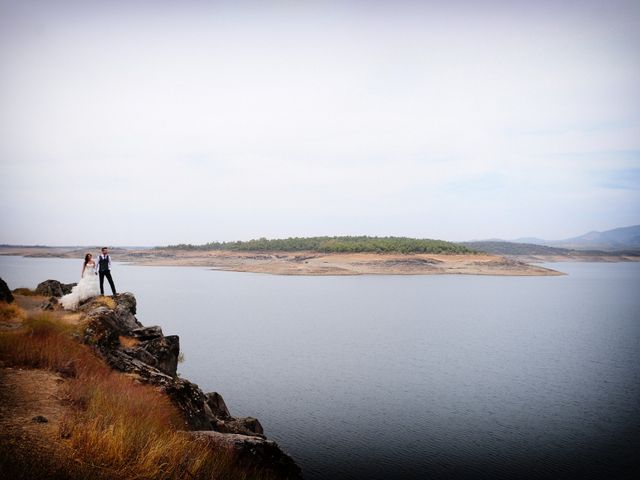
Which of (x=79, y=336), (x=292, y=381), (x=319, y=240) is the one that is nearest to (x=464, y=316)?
(x=292, y=381)

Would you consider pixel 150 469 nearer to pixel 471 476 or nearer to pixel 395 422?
pixel 471 476

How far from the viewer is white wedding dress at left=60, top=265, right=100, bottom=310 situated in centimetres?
1667

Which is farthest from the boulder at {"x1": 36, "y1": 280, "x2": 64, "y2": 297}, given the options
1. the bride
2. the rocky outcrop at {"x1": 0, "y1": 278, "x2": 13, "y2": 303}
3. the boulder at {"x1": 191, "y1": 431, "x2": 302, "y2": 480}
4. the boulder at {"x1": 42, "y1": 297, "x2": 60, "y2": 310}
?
the boulder at {"x1": 191, "y1": 431, "x2": 302, "y2": 480}

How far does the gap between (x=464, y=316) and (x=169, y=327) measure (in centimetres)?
2293

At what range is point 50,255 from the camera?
6398 inches

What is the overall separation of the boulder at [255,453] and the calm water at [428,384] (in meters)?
3.09

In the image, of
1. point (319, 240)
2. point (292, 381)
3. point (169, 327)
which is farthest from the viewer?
point (319, 240)

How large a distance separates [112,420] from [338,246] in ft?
341

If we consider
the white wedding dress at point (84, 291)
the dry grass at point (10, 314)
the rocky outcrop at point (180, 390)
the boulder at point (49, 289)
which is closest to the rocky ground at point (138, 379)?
the rocky outcrop at point (180, 390)

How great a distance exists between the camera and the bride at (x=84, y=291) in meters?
16.7

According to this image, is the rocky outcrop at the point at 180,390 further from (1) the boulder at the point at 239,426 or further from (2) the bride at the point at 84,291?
(2) the bride at the point at 84,291

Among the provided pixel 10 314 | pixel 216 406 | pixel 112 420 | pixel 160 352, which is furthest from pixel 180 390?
pixel 10 314

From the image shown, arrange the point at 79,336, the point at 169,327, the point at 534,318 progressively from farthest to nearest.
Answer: the point at 534,318 → the point at 169,327 → the point at 79,336

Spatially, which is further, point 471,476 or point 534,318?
point 534,318
